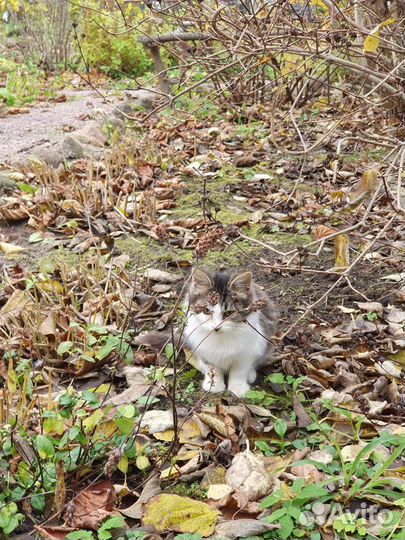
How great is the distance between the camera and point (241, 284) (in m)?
3.11

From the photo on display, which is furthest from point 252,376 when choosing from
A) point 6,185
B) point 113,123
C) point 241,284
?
point 113,123

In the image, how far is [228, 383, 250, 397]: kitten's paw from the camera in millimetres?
3023

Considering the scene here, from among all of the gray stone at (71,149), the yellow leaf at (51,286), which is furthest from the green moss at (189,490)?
the gray stone at (71,149)

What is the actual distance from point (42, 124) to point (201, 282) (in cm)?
553

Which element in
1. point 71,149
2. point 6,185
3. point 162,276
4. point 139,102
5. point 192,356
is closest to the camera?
point 192,356

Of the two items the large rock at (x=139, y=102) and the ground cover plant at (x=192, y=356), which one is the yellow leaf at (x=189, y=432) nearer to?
the ground cover plant at (x=192, y=356)

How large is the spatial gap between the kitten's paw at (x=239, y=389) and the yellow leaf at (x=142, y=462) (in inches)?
26.1

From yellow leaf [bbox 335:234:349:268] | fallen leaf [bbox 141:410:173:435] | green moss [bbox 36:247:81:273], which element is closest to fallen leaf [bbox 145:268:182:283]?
green moss [bbox 36:247:81:273]

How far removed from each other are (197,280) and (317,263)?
4.33ft

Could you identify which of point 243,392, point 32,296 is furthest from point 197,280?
point 32,296

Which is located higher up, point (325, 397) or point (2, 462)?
point (2, 462)

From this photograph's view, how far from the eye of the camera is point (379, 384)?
115 inches

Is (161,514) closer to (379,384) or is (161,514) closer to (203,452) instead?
(203,452)

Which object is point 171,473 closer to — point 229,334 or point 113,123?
point 229,334
